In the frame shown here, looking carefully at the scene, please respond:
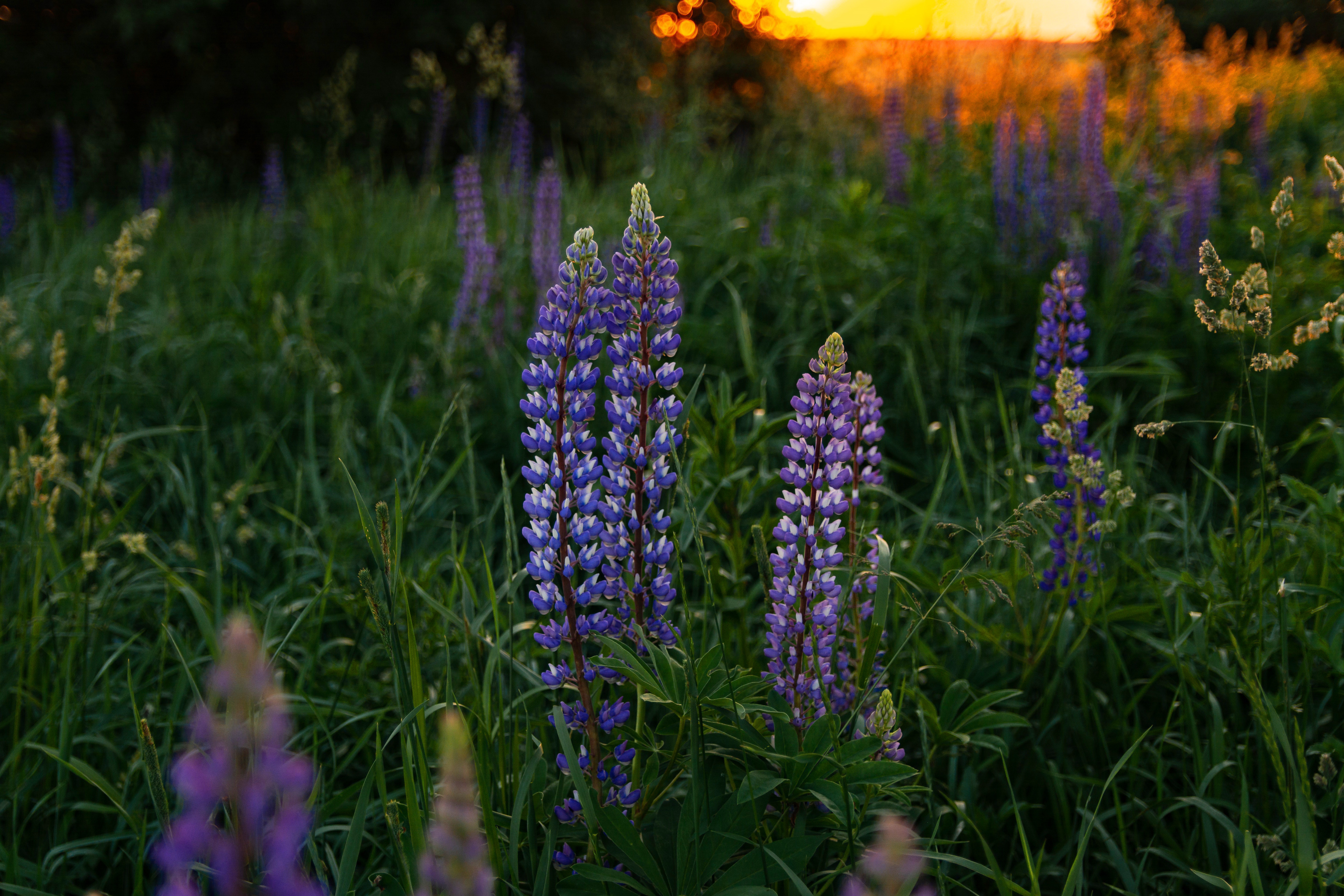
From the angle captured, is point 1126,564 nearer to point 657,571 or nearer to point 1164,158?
point 657,571

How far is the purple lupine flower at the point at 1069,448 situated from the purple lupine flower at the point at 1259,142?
417 centimetres

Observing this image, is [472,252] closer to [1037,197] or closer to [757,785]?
[1037,197]

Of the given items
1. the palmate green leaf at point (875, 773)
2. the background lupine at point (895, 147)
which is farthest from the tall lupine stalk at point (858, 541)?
the background lupine at point (895, 147)

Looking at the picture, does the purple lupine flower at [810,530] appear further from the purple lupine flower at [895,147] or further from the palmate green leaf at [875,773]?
the purple lupine flower at [895,147]

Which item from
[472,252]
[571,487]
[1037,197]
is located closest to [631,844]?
[571,487]

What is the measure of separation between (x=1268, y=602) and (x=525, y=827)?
5.05ft

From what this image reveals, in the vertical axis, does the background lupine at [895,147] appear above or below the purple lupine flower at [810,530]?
above

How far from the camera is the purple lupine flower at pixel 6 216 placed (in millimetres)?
5875

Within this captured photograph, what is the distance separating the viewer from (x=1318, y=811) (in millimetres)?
1574

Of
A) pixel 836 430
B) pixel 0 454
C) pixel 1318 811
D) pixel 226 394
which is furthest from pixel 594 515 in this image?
pixel 226 394

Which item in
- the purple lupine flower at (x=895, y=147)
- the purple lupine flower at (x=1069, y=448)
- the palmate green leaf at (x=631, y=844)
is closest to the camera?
the palmate green leaf at (x=631, y=844)

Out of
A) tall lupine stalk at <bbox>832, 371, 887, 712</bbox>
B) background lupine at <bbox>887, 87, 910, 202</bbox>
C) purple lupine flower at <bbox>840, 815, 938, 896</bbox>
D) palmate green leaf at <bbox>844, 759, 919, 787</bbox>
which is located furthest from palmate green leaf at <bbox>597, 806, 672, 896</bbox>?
background lupine at <bbox>887, 87, 910, 202</bbox>

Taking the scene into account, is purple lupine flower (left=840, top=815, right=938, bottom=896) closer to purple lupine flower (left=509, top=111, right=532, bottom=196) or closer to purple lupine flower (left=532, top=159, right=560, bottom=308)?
purple lupine flower (left=532, top=159, right=560, bottom=308)

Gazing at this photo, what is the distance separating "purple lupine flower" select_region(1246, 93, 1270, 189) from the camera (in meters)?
5.37
